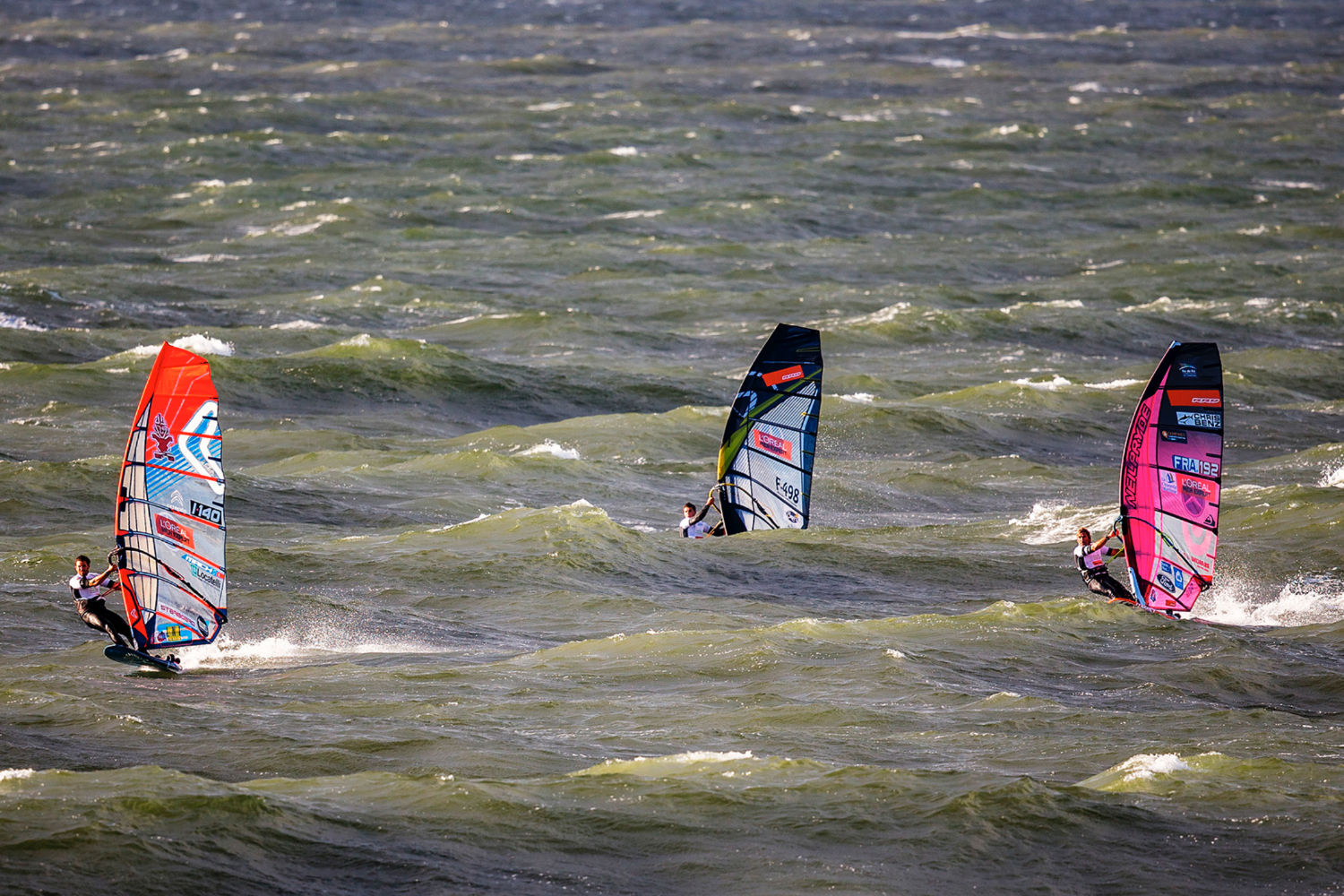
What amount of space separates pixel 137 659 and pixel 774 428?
8.78 metres

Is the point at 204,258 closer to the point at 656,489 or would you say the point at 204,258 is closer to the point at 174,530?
the point at 656,489

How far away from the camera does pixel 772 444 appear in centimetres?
2212

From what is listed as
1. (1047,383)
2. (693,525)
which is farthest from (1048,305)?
(693,525)

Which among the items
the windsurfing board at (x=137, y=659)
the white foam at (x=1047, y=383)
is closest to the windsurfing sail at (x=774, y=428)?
the windsurfing board at (x=137, y=659)

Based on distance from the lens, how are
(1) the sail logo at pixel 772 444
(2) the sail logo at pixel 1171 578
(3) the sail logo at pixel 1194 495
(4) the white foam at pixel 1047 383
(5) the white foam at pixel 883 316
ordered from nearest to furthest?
(3) the sail logo at pixel 1194 495
(2) the sail logo at pixel 1171 578
(1) the sail logo at pixel 772 444
(4) the white foam at pixel 1047 383
(5) the white foam at pixel 883 316

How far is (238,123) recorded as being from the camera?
64688 millimetres

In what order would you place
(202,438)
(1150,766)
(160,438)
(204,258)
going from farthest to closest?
(204,258) → (202,438) → (160,438) → (1150,766)

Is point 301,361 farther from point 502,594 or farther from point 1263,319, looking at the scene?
point 1263,319

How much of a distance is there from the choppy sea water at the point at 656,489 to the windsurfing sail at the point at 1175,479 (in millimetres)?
652

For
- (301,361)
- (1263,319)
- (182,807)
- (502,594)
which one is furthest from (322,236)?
(182,807)

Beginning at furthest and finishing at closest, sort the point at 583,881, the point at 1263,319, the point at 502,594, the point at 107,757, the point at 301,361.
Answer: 1. the point at 1263,319
2. the point at 301,361
3. the point at 502,594
4. the point at 107,757
5. the point at 583,881

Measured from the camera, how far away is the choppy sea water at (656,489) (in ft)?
43.6

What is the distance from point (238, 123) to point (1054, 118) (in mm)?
33020

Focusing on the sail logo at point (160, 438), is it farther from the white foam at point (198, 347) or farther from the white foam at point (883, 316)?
the white foam at point (883, 316)
